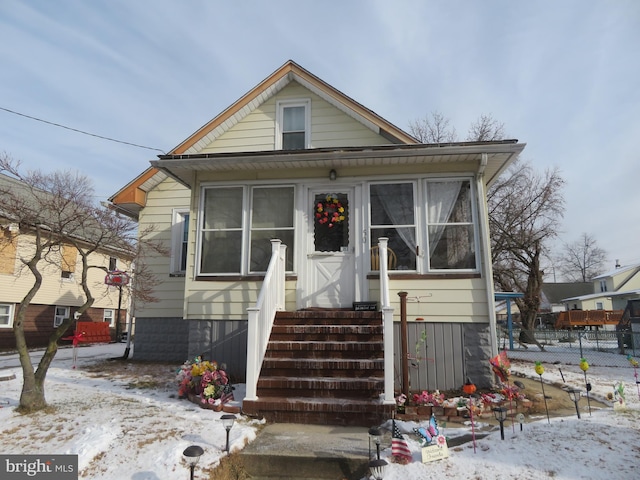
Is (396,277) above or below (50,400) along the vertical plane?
above

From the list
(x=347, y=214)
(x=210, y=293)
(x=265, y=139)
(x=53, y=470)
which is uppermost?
(x=265, y=139)

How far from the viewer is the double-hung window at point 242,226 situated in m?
7.40

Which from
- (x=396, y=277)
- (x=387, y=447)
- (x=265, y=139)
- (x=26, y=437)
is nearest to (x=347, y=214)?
(x=396, y=277)

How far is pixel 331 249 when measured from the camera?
7.58 m

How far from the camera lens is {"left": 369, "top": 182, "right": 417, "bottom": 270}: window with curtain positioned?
709 cm

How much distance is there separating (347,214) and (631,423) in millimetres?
Answer: 4811

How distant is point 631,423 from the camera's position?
4.39 meters

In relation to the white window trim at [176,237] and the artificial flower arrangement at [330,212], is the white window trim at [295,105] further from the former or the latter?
the white window trim at [176,237]

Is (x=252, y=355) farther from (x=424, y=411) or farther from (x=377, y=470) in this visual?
(x=377, y=470)

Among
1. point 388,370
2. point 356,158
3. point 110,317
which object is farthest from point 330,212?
point 110,317

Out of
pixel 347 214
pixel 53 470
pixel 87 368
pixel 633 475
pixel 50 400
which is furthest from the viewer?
pixel 87 368

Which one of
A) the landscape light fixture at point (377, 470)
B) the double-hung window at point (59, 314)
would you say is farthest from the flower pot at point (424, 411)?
the double-hung window at point (59, 314)

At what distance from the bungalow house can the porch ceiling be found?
0.02m

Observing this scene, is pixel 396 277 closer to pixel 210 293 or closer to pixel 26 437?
pixel 210 293
